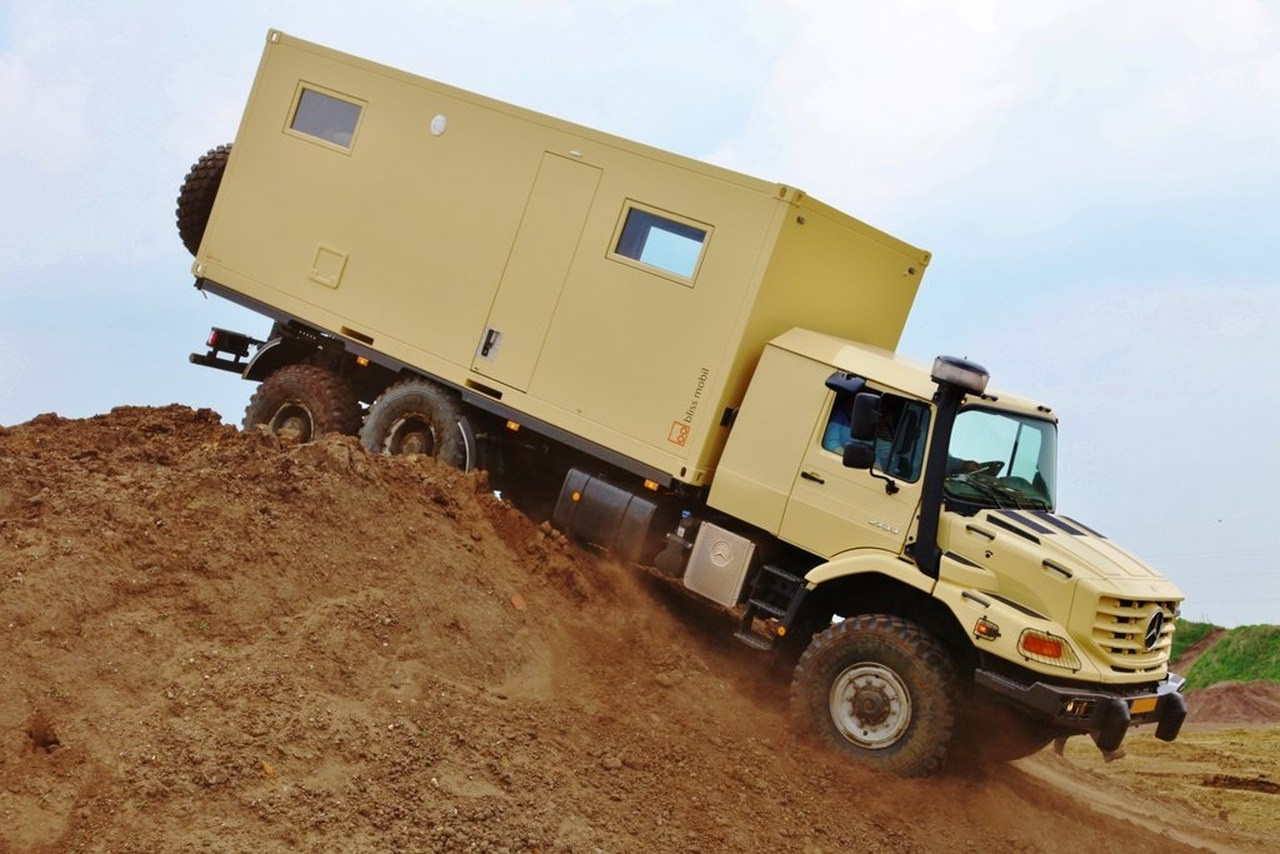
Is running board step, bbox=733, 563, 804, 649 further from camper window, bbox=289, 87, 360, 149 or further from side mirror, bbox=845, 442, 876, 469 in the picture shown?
camper window, bbox=289, 87, 360, 149

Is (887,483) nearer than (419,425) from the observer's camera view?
Yes

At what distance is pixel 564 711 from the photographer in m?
9.29

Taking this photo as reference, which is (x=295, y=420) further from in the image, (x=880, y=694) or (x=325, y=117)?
(x=880, y=694)

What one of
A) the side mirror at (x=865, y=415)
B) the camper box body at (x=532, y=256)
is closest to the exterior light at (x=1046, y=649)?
the side mirror at (x=865, y=415)

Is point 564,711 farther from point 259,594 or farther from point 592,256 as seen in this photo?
point 592,256

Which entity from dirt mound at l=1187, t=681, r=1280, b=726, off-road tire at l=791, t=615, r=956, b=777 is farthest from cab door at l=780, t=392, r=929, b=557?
dirt mound at l=1187, t=681, r=1280, b=726

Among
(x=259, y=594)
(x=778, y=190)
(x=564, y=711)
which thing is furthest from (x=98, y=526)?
(x=778, y=190)

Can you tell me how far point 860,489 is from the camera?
396 inches

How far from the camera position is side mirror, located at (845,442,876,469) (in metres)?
9.64

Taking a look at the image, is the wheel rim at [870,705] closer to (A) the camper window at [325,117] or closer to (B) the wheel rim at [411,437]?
(B) the wheel rim at [411,437]

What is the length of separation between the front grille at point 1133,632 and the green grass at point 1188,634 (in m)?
16.7

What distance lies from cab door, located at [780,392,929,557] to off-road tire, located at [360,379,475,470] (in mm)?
3771

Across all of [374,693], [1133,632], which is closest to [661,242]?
[374,693]

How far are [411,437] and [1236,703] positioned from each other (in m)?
14.4
